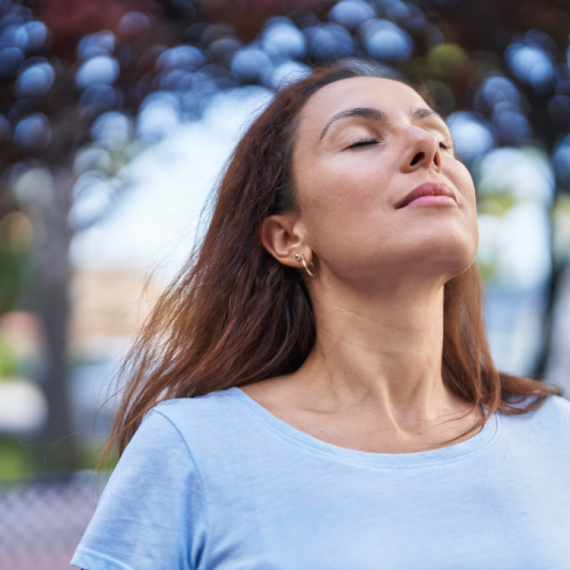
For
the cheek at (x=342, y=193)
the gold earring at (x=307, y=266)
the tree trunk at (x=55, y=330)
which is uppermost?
the cheek at (x=342, y=193)

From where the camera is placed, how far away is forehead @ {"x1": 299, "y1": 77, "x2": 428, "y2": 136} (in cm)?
191

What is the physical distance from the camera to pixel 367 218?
5.51ft

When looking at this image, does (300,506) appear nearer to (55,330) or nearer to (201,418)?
(201,418)

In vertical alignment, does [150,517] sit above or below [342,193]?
below

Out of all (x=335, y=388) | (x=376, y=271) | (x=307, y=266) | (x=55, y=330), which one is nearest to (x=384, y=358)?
(x=335, y=388)

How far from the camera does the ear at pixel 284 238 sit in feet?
6.38

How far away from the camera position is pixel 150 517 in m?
1.40

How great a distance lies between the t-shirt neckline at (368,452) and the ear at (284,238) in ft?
1.78

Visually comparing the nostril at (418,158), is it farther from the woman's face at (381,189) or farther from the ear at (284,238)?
the ear at (284,238)

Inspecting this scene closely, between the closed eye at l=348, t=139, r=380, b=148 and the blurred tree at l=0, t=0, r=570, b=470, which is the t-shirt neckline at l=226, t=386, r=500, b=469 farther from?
the blurred tree at l=0, t=0, r=570, b=470

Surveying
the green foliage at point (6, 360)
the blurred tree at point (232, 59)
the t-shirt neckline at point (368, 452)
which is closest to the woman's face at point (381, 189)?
the t-shirt neckline at point (368, 452)

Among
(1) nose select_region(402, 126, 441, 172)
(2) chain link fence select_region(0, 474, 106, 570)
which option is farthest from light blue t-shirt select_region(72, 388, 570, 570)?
(2) chain link fence select_region(0, 474, 106, 570)

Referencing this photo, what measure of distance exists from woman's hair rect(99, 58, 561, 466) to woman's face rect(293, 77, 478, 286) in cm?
18

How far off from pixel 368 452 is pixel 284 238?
79 cm
